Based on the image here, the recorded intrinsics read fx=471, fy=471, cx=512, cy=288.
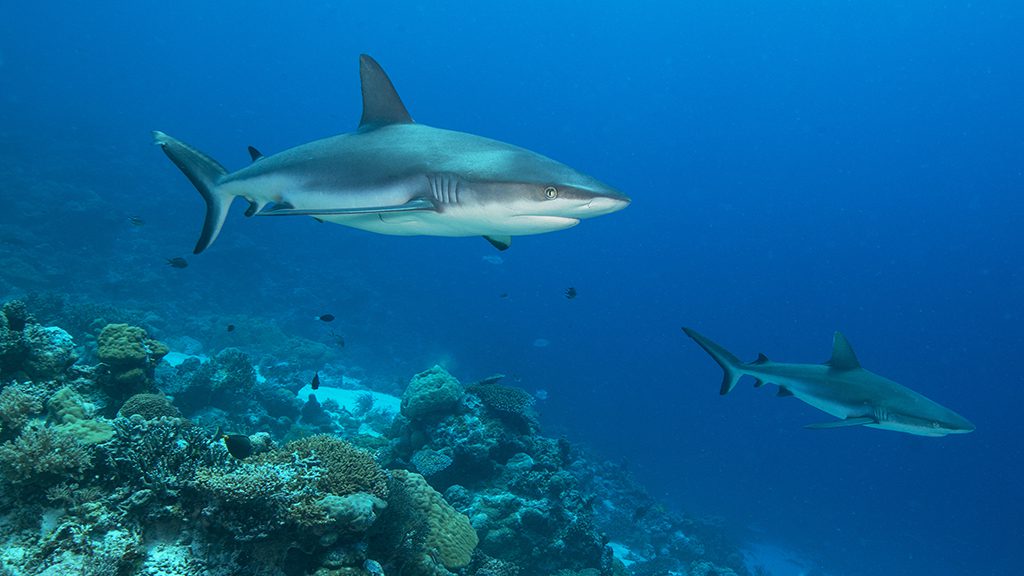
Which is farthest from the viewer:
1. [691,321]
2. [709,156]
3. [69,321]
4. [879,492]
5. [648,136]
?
[648,136]

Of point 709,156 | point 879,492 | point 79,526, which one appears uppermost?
point 709,156

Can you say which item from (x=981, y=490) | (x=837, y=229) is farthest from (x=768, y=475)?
(x=837, y=229)

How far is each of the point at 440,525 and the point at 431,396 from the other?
15.3ft

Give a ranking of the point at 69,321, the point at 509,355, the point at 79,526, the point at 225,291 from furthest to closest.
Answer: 1. the point at 509,355
2. the point at 225,291
3. the point at 69,321
4. the point at 79,526

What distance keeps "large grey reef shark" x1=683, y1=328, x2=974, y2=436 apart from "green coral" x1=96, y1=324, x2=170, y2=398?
900 centimetres

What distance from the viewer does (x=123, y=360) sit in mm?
7121

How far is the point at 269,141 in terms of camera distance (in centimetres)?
14588

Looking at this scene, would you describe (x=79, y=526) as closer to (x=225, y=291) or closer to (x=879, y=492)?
(x=225, y=291)

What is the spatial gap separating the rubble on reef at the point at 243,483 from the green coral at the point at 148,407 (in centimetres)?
2

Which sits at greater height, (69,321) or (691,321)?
(691,321)

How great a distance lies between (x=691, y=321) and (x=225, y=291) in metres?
94.2

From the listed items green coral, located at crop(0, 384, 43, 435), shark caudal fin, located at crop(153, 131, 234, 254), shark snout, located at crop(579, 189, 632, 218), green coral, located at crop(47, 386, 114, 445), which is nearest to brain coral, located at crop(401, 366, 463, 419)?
green coral, located at crop(47, 386, 114, 445)

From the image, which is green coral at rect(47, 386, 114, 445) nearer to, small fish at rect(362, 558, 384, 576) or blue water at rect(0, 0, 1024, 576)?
small fish at rect(362, 558, 384, 576)

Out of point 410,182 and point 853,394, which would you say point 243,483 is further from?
point 853,394
